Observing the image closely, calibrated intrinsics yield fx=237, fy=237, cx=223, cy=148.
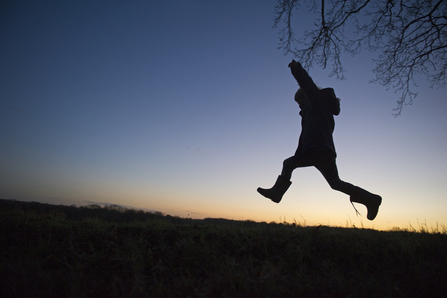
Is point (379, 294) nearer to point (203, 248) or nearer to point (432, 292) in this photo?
point (432, 292)

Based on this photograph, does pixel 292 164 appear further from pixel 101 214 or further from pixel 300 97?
pixel 101 214

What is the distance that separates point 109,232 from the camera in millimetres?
3756

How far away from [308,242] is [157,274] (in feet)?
6.85

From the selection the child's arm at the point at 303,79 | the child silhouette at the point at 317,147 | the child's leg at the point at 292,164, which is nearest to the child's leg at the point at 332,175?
the child silhouette at the point at 317,147

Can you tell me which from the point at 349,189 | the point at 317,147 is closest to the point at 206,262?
the point at 317,147

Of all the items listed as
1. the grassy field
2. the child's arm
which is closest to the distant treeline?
the grassy field

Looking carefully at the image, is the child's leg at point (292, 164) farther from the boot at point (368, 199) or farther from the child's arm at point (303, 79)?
the child's arm at point (303, 79)

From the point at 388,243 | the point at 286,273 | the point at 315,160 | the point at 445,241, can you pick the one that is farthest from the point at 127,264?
the point at 445,241

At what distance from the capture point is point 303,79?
387cm

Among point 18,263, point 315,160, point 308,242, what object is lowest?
point 18,263

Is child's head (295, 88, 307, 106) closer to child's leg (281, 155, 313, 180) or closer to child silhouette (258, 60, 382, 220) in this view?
child silhouette (258, 60, 382, 220)

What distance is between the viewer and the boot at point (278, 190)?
4.29m

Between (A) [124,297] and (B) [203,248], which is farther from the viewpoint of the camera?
(B) [203,248]

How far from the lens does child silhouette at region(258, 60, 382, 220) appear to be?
152 inches
